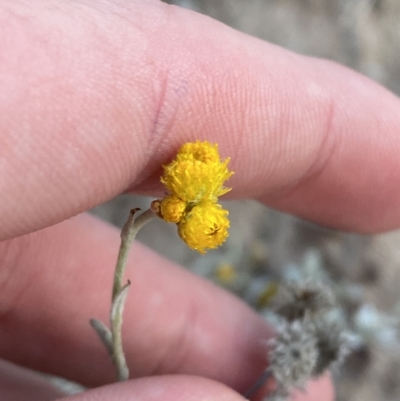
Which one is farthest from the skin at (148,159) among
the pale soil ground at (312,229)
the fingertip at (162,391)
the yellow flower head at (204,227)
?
the pale soil ground at (312,229)

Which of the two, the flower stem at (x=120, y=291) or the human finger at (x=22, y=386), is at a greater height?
the flower stem at (x=120, y=291)

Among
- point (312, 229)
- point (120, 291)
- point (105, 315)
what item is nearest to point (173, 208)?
point (120, 291)

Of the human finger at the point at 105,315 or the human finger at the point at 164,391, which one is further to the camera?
the human finger at the point at 105,315

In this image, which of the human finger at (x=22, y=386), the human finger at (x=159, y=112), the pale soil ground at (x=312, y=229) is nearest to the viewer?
the human finger at (x=159, y=112)

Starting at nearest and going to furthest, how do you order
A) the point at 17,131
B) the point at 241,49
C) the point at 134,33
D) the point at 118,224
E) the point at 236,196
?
the point at 17,131
the point at 134,33
the point at 241,49
the point at 236,196
the point at 118,224

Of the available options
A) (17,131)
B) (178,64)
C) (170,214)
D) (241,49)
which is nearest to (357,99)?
(241,49)

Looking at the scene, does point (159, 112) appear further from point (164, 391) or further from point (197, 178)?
point (164, 391)

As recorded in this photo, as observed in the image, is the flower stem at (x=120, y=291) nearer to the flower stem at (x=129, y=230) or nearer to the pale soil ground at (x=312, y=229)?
the flower stem at (x=129, y=230)

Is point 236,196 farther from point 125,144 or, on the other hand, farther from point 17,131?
point 17,131
